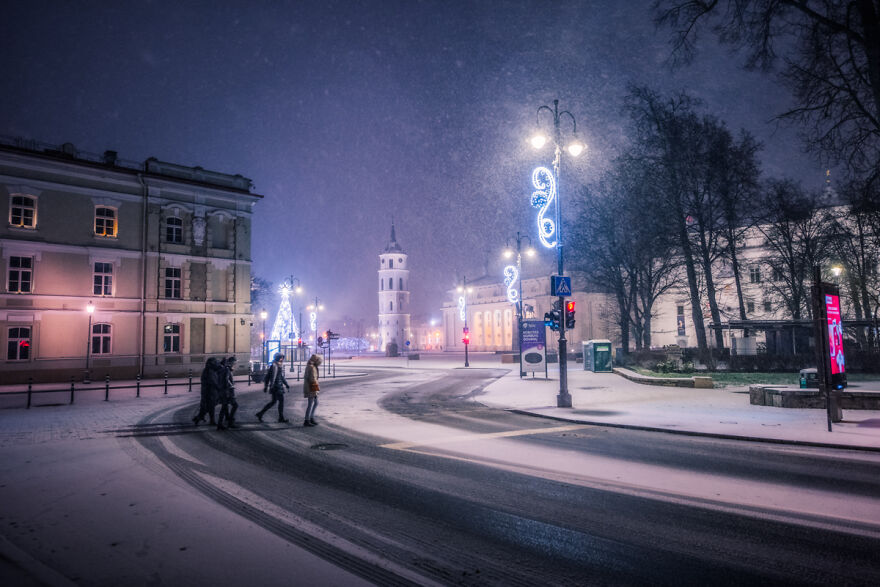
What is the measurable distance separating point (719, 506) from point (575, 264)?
32061mm

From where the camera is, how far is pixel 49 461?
907 cm

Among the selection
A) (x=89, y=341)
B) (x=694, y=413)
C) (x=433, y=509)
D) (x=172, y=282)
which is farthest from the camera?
(x=172, y=282)

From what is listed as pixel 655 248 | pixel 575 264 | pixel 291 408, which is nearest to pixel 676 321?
pixel 575 264

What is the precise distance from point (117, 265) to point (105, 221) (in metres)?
2.76

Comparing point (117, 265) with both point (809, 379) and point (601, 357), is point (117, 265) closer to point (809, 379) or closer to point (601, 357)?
point (601, 357)

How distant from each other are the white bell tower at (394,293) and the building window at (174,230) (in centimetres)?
8222

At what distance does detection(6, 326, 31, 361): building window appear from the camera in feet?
90.8

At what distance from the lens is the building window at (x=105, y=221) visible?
30.9m

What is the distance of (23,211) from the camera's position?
2859 centimetres

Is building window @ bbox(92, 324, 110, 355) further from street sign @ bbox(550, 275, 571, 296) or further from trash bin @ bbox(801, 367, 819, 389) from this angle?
trash bin @ bbox(801, 367, 819, 389)

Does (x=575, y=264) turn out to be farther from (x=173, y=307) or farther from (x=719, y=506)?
(x=719, y=506)

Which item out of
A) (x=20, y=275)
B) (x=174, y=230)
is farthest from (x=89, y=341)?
(x=174, y=230)

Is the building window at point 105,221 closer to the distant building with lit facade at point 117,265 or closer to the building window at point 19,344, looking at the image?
the distant building with lit facade at point 117,265

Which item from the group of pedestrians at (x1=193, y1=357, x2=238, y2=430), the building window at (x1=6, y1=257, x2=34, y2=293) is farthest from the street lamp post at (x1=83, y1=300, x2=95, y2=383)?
the group of pedestrians at (x1=193, y1=357, x2=238, y2=430)
